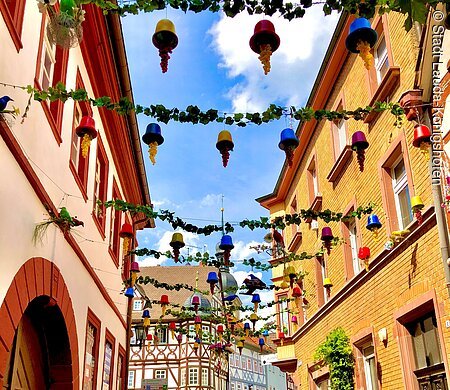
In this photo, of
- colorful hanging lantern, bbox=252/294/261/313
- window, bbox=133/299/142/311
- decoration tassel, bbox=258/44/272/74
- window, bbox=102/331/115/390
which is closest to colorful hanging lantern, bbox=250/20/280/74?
decoration tassel, bbox=258/44/272/74

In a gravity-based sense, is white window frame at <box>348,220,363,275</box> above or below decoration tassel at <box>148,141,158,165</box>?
above

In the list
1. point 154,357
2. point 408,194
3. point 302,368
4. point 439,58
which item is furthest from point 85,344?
point 154,357

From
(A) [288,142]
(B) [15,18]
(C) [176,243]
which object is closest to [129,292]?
(C) [176,243]

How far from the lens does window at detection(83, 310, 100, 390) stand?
364 inches

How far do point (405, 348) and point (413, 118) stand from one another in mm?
3779

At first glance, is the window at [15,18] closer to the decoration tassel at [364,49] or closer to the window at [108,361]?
the decoration tassel at [364,49]

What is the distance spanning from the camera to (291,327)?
19.2 meters

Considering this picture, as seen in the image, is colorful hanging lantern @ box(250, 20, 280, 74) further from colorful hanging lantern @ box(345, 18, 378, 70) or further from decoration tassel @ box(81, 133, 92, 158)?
decoration tassel @ box(81, 133, 92, 158)

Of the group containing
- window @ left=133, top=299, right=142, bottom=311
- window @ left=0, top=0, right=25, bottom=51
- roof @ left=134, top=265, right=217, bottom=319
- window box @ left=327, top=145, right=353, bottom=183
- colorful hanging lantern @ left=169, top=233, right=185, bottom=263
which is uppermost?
roof @ left=134, top=265, right=217, bottom=319

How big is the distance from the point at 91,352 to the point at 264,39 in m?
6.96

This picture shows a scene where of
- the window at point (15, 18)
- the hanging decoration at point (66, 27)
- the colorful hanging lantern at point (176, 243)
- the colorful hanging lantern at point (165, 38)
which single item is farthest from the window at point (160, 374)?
the colorful hanging lantern at point (165, 38)

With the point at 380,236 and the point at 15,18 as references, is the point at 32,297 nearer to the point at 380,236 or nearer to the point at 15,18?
the point at 15,18

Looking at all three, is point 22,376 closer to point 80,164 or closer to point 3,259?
point 3,259

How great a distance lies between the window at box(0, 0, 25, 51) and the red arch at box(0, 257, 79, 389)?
7.77ft
